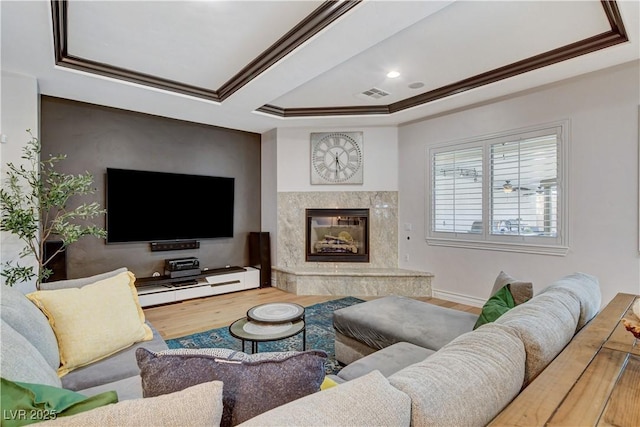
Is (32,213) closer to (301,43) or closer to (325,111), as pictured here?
(301,43)

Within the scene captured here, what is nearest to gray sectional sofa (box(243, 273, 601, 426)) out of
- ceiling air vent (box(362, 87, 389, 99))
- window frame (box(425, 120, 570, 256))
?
window frame (box(425, 120, 570, 256))

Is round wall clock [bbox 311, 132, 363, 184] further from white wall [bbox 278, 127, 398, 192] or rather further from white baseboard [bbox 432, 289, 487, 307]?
white baseboard [bbox 432, 289, 487, 307]

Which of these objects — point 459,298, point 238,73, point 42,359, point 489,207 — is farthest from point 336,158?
point 42,359

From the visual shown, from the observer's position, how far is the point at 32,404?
70cm

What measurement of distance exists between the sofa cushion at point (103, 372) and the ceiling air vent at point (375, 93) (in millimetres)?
3404

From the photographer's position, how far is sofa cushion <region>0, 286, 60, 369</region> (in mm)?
1354

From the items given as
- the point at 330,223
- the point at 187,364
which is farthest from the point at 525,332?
the point at 330,223

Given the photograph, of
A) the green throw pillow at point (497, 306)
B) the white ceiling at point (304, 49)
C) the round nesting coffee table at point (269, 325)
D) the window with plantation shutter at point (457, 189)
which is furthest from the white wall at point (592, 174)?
the round nesting coffee table at point (269, 325)

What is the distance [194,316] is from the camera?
3684 millimetres

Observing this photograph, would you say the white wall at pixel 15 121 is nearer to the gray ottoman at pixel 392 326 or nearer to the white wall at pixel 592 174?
the gray ottoman at pixel 392 326

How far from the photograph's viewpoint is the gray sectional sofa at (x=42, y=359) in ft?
3.61

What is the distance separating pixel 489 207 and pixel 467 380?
3422 millimetres

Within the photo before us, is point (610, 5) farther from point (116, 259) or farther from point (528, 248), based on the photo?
point (116, 259)

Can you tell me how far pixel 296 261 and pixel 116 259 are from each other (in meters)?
2.43
